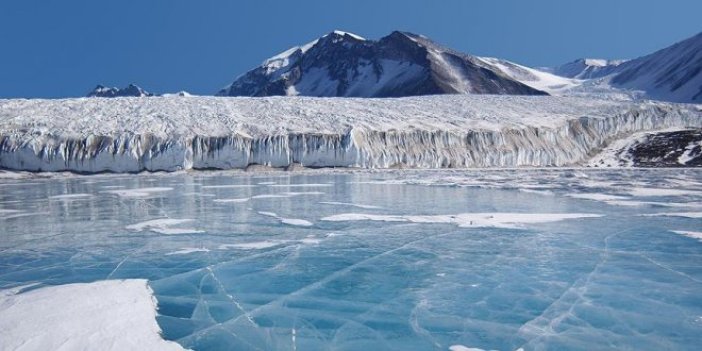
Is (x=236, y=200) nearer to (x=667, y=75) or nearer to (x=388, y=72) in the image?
(x=667, y=75)

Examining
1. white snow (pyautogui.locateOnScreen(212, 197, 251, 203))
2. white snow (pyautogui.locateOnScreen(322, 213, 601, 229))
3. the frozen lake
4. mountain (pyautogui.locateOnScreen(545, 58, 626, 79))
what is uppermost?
mountain (pyautogui.locateOnScreen(545, 58, 626, 79))

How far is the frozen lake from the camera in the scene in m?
5.49

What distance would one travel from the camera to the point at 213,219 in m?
13.1

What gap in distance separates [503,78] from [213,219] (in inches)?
4902

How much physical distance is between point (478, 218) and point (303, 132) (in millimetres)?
25313

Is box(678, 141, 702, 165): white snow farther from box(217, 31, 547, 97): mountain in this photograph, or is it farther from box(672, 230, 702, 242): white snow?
box(217, 31, 547, 97): mountain

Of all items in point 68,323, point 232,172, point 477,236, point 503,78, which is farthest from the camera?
point 503,78

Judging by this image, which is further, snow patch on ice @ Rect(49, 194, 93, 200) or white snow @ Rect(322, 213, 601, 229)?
snow patch on ice @ Rect(49, 194, 93, 200)

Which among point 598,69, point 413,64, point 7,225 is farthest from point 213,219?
point 598,69

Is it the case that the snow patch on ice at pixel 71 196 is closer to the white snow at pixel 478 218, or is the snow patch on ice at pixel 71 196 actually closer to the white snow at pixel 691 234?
the white snow at pixel 478 218

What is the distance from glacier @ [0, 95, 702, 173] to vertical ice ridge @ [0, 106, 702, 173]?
0.07m

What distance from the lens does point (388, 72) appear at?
13738 cm

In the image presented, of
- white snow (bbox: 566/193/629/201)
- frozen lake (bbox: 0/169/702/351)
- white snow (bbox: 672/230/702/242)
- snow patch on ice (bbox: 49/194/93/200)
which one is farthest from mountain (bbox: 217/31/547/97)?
white snow (bbox: 672/230/702/242)

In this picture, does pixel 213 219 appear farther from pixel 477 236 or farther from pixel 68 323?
pixel 68 323
